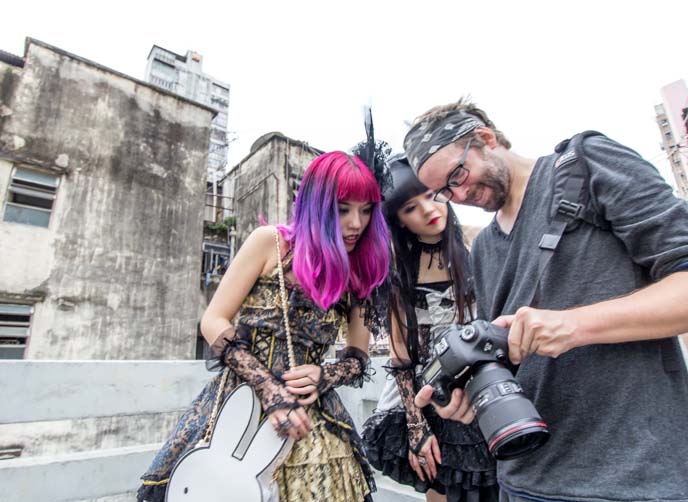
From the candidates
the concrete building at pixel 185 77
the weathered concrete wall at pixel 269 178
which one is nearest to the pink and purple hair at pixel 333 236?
the weathered concrete wall at pixel 269 178

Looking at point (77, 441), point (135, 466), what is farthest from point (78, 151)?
point (135, 466)

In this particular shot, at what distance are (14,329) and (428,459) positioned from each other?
946cm

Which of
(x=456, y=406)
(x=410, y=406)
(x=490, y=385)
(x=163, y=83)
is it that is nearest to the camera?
(x=490, y=385)

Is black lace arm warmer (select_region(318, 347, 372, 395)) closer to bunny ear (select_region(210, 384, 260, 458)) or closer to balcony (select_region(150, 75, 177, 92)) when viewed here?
bunny ear (select_region(210, 384, 260, 458))

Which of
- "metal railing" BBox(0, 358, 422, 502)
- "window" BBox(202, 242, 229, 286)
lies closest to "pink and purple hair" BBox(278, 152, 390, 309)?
"metal railing" BBox(0, 358, 422, 502)

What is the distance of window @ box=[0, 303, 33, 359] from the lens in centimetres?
759

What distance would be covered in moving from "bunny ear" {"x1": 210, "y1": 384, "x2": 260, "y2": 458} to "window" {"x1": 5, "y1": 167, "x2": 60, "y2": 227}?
9639 mm

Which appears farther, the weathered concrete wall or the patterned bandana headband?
the weathered concrete wall

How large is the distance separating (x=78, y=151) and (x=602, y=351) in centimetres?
1109

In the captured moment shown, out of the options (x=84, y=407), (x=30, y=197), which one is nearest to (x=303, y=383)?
(x=84, y=407)

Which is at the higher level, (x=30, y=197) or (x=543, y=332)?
(x=30, y=197)

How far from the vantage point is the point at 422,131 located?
1.46 meters

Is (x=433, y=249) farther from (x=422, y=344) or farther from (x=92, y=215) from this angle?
(x=92, y=215)

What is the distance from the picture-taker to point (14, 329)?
774cm
